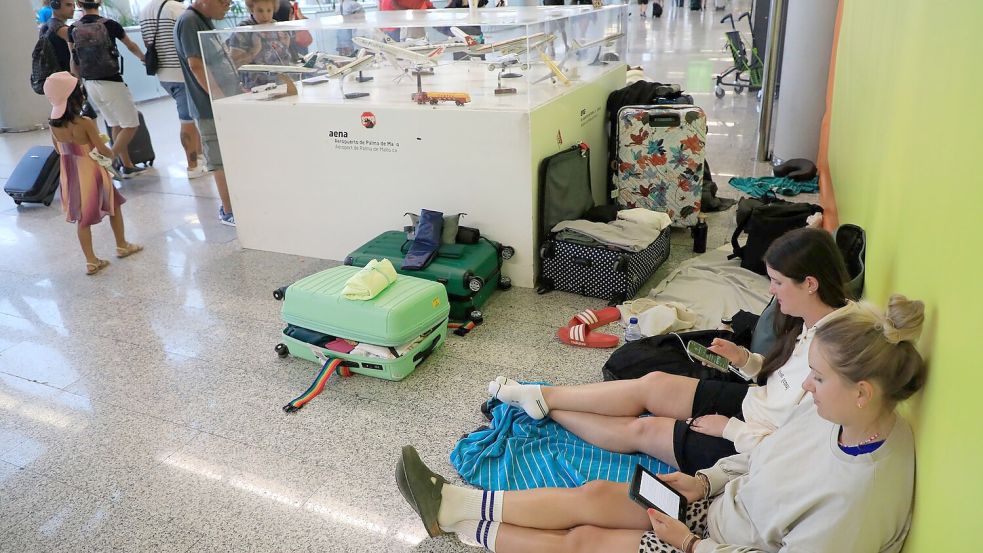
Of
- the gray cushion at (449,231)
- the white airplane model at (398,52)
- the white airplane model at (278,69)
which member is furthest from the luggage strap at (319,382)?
the white airplane model at (278,69)

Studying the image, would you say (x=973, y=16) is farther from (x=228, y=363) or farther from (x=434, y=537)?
(x=228, y=363)

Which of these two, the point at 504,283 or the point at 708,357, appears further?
the point at 504,283

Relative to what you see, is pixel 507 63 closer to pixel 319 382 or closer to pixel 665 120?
pixel 665 120

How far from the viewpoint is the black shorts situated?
6.78 feet

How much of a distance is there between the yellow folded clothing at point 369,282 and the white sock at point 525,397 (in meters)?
0.76

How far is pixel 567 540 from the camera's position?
183 cm

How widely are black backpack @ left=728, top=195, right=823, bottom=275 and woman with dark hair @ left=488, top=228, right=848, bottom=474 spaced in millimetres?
1518

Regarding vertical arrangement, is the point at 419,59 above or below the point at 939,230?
above

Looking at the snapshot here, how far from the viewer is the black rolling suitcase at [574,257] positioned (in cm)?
354

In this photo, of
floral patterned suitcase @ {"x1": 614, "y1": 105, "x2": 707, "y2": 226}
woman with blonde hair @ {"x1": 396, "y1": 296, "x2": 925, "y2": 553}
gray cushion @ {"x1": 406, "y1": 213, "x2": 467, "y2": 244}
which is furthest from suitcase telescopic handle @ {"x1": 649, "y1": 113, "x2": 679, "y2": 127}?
woman with blonde hair @ {"x1": 396, "y1": 296, "x2": 925, "y2": 553}

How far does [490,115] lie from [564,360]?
133 centimetres

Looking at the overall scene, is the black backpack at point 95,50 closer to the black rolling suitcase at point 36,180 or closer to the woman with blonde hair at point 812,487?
the black rolling suitcase at point 36,180

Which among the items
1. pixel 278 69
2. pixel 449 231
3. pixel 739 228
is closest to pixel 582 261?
pixel 449 231

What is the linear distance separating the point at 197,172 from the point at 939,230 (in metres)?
6.34
